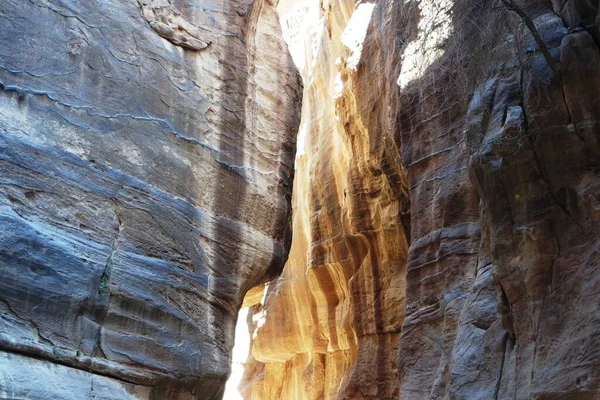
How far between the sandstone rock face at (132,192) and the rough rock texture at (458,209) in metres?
2.28

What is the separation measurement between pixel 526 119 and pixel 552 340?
232cm

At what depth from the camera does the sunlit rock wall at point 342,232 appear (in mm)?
14070

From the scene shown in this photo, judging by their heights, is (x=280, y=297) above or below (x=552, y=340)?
above

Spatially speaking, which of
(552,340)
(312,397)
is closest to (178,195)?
(552,340)

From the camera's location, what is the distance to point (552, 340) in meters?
7.07

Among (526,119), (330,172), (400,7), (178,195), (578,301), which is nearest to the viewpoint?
(578,301)

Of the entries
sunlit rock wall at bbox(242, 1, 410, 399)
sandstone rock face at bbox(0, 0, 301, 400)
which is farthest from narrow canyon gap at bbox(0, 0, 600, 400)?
sunlit rock wall at bbox(242, 1, 410, 399)

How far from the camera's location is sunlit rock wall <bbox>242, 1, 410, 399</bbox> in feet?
46.2

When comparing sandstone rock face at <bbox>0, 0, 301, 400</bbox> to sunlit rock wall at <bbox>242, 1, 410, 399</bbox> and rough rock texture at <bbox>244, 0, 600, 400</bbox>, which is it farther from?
sunlit rock wall at <bbox>242, 1, 410, 399</bbox>

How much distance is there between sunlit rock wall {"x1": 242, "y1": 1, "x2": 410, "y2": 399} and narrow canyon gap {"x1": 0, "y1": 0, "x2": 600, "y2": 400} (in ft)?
1.85

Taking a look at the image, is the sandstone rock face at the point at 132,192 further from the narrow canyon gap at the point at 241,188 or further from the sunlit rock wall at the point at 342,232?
the sunlit rock wall at the point at 342,232

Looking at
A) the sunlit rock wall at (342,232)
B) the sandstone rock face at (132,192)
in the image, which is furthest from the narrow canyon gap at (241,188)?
the sunlit rock wall at (342,232)

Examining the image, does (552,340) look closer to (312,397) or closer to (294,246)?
(312,397)

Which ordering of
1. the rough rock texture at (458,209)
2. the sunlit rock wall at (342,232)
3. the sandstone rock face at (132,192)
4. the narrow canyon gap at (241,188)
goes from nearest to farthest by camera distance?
the rough rock texture at (458,209), the narrow canyon gap at (241,188), the sandstone rock face at (132,192), the sunlit rock wall at (342,232)
